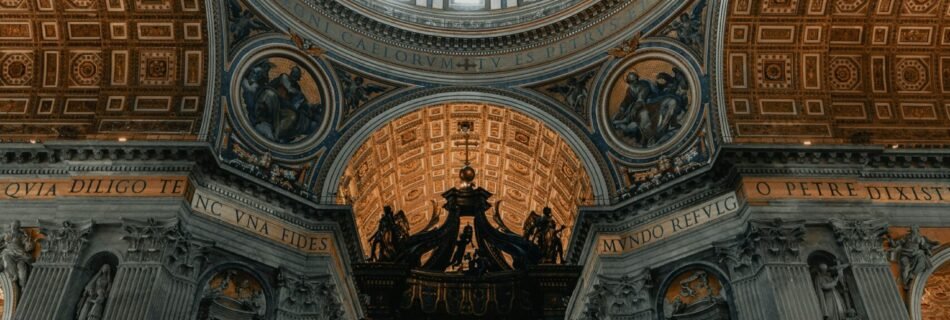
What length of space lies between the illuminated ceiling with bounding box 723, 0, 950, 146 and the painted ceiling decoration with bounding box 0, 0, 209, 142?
10.2 meters

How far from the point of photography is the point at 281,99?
16.7 m

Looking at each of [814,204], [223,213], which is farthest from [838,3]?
[223,213]

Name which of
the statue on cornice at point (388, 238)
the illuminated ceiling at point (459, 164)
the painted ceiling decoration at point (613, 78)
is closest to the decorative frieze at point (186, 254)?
the painted ceiling decoration at point (613, 78)

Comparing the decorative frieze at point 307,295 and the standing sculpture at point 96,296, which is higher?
the decorative frieze at point 307,295

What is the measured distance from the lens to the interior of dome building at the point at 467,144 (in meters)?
13.0

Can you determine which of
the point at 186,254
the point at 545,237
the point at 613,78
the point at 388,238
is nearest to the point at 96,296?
the point at 186,254

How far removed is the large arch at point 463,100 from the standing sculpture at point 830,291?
462cm

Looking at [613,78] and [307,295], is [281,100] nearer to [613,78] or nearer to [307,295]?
[307,295]

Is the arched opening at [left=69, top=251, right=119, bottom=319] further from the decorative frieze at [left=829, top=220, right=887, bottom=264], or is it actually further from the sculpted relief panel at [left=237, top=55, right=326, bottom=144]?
the decorative frieze at [left=829, top=220, right=887, bottom=264]

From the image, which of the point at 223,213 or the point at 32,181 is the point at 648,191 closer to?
the point at 223,213

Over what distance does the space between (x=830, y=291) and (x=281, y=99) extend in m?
11.0

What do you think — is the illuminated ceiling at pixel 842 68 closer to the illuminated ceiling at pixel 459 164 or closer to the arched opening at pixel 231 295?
the illuminated ceiling at pixel 459 164

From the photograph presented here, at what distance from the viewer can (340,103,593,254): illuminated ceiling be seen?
724 inches

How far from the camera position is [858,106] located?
1548cm
